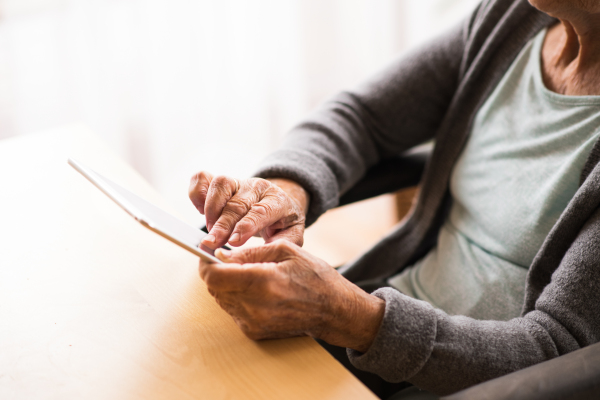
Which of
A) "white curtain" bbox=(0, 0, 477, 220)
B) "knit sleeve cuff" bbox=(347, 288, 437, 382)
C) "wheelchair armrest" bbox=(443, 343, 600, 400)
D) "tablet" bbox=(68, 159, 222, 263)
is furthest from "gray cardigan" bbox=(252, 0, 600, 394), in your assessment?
"white curtain" bbox=(0, 0, 477, 220)

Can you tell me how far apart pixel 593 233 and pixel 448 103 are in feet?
1.64

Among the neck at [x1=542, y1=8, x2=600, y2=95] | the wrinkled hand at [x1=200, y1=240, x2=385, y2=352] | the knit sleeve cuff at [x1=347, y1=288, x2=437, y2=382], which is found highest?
the neck at [x1=542, y1=8, x2=600, y2=95]

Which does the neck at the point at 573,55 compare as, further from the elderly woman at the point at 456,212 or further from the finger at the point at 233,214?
the finger at the point at 233,214

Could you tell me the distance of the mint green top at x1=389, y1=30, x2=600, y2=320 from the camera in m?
0.78

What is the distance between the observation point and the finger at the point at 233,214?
0.62m

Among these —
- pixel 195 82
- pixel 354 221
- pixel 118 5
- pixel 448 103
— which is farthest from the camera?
pixel 354 221

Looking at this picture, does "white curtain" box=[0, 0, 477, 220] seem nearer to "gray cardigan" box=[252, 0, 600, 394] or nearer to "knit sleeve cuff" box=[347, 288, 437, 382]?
"gray cardigan" box=[252, 0, 600, 394]

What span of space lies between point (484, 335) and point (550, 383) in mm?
144

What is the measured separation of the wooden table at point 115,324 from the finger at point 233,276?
7cm

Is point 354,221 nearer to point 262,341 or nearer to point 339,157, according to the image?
point 339,157

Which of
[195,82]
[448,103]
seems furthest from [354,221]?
[448,103]

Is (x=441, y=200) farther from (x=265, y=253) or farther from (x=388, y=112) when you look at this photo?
(x=265, y=253)

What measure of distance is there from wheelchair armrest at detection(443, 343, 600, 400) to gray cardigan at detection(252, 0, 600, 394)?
0.11m

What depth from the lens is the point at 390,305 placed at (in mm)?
556
